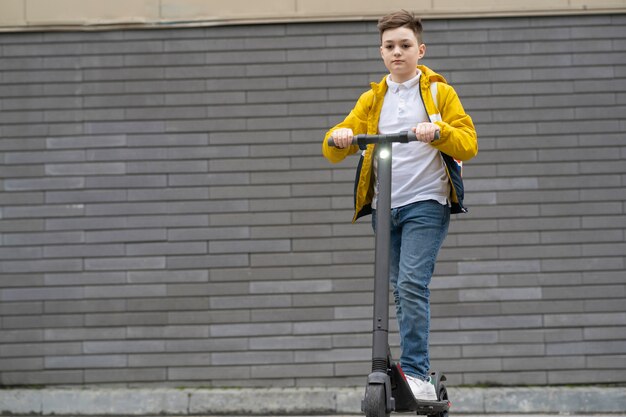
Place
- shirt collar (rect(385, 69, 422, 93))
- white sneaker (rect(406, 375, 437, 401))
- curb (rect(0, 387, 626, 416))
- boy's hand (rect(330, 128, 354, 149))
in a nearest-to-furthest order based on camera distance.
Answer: boy's hand (rect(330, 128, 354, 149)) → white sneaker (rect(406, 375, 437, 401)) → shirt collar (rect(385, 69, 422, 93)) → curb (rect(0, 387, 626, 416))

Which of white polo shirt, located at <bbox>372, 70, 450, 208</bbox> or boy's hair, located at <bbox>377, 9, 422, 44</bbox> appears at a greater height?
boy's hair, located at <bbox>377, 9, 422, 44</bbox>

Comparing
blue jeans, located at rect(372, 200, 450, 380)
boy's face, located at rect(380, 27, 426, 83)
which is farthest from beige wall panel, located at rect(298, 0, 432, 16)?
blue jeans, located at rect(372, 200, 450, 380)

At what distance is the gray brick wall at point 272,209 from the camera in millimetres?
7559

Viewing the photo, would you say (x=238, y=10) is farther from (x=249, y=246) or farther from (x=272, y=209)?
(x=249, y=246)

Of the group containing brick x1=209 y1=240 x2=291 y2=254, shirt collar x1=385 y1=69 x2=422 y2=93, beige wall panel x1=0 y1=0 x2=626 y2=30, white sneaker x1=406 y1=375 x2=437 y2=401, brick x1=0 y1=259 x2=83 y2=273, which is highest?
beige wall panel x1=0 y1=0 x2=626 y2=30

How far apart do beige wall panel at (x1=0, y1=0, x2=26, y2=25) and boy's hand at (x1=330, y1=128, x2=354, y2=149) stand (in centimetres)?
427

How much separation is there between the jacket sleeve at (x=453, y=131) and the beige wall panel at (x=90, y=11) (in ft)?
12.2

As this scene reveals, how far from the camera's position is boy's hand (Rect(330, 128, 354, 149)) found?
4414 mm

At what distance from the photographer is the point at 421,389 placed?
459 centimetres

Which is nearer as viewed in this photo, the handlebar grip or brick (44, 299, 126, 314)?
the handlebar grip

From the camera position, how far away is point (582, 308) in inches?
297

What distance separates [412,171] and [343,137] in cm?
52

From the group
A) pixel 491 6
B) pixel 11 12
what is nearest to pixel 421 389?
pixel 491 6

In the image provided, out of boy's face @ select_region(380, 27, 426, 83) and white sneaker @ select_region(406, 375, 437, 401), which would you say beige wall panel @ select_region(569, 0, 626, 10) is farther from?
white sneaker @ select_region(406, 375, 437, 401)
